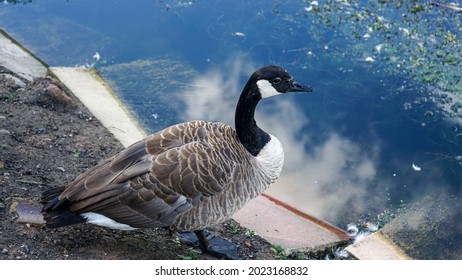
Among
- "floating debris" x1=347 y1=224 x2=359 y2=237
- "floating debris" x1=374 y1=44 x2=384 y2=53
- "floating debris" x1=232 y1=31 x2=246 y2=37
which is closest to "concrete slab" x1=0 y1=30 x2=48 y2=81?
"floating debris" x1=232 y1=31 x2=246 y2=37

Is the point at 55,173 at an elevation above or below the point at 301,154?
above

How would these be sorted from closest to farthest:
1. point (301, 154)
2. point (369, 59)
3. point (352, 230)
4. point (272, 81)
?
point (272, 81)
point (352, 230)
point (301, 154)
point (369, 59)

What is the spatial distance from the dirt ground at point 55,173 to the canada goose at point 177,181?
0.90ft

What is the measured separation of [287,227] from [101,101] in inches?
107

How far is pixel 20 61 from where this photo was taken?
24.3ft

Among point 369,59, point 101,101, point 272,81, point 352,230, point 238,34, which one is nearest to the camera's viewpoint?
point 272,81

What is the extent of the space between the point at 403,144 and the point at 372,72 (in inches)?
55.3

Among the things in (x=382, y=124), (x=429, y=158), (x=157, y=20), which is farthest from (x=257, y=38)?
A: (x=429, y=158)

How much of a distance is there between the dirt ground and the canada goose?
273 millimetres

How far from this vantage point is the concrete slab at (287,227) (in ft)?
16.9

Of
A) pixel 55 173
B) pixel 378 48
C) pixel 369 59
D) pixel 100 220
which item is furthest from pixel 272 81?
pixel 378 48

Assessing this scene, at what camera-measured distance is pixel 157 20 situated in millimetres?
8766

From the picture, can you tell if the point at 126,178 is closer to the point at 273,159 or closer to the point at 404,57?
the point at 273,159

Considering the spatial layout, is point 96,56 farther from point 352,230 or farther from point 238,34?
point 352,230
